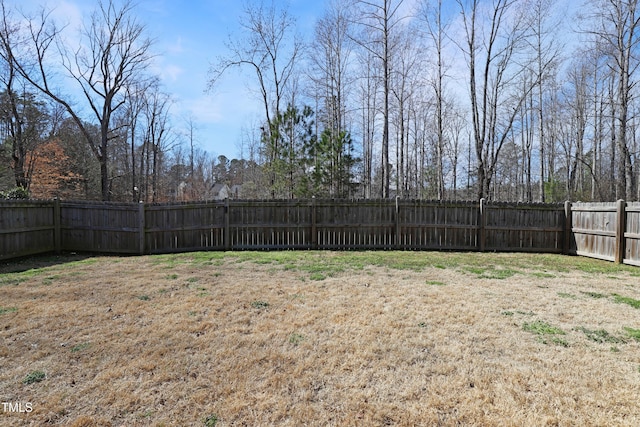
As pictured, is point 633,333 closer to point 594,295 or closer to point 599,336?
point 599,336

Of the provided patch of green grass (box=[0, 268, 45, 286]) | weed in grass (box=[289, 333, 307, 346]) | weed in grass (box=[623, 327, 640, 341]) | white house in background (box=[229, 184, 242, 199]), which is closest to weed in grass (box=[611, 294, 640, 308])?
weed in grass (box=[623, 327, 640, 341])

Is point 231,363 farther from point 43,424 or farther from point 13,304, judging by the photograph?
point 13,304

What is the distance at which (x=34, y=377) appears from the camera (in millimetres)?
2225

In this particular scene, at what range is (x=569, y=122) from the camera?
1967 cm

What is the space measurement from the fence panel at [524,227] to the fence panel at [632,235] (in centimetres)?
166

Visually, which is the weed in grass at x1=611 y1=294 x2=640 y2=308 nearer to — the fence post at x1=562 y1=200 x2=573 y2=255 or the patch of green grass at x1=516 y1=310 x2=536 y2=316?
the patch of green grass at x1=516 y1=310 x2=536 y2=316

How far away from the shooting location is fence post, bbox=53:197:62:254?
307 inches

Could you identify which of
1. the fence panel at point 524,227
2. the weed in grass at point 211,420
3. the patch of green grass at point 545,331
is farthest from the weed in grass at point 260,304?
the fence panel at point 524,227

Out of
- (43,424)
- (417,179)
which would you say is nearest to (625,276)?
(43,424)

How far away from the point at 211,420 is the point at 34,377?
4.83 feet

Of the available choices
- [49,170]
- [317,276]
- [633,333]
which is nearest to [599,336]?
[633,333]

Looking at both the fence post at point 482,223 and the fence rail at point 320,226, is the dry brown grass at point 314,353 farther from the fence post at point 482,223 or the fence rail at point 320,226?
the fence post at point 482,223

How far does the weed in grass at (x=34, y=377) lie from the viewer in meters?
2.18

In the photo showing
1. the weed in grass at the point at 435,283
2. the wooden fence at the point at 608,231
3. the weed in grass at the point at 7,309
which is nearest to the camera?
the weed in grass at the point at 7,309
